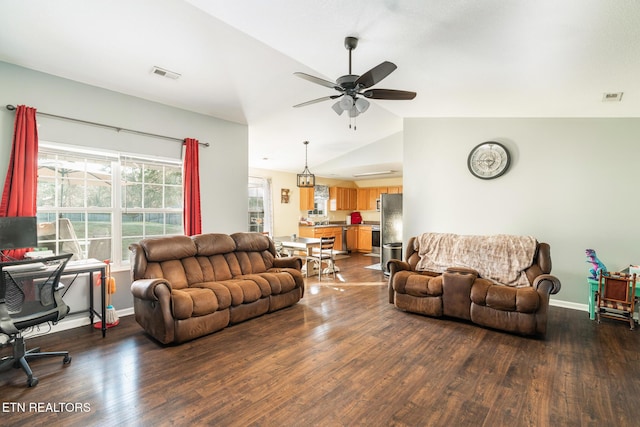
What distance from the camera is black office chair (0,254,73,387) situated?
2.30m

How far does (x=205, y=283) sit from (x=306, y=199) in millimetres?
5192

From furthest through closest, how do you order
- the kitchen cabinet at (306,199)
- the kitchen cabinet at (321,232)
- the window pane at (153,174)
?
the kitchen cabinet at (306,199)
the kitchen cabinet at (321,232)
the window pane at (153,174)

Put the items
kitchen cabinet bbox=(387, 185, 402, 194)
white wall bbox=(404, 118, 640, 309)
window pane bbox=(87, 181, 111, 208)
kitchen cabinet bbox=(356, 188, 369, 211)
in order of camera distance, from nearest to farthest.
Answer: window pane bbox=(87, 181, 111, 208) → white wall bbox=(404, 118, 640, 309) → kitchen cabinet bbox=(387, 185, 402, 194) → kitchen cabinet bbox=(356, 188, 369, 211)

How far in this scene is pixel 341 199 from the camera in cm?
963

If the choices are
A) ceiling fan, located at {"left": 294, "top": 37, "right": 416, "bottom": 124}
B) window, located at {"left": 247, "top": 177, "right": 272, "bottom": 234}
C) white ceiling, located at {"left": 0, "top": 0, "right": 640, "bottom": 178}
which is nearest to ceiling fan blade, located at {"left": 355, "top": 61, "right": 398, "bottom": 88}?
ceiling fan, located at {"left": 294, "top": 37, "right": 416, "bottom": 124}

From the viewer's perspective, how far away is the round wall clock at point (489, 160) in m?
4.52

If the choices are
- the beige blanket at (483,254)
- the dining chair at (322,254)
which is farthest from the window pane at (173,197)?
the beige blanket at (483,254)

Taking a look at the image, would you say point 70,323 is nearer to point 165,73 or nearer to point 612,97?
point 165,73

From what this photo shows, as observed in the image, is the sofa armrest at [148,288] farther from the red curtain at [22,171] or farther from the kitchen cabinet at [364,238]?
the kitchen cabinet at [364,238]

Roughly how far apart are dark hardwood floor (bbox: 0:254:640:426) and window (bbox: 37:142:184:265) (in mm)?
1021

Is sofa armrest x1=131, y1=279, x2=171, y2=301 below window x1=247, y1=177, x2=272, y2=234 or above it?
below

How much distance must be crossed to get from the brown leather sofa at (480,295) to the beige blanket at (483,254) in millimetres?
71

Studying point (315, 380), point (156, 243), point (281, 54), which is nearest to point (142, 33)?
point (281, 54)

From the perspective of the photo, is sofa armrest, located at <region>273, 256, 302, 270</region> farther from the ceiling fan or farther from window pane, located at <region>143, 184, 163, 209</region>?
the ceiling fan
